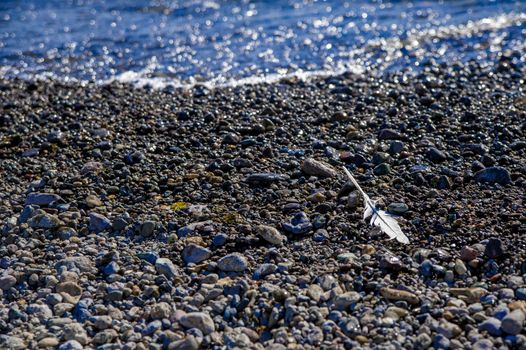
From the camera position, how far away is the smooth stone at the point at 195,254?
5691 millimetres

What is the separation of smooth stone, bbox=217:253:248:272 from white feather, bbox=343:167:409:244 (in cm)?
109

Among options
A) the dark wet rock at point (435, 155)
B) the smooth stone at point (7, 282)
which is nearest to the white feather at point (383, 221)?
the dark wet rock at point (435, 155)

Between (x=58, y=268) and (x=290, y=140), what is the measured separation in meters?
3.07

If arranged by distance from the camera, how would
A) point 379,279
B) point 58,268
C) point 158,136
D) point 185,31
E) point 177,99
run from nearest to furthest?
1. point 379,279
2. point 58,268
3. point 158,136
4. point 177,99
5. point 185,31

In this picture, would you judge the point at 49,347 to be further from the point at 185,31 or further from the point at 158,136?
the point at 185,31

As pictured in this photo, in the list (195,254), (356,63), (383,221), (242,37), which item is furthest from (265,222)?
(242,37)

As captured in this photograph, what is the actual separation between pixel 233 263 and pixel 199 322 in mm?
762

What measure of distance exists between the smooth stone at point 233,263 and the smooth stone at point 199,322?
65 centimetres

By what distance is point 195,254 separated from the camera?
225 inches

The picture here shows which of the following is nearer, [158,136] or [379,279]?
[379,279]

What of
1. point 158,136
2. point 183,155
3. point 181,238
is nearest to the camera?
point 181,238

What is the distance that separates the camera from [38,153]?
316 inches

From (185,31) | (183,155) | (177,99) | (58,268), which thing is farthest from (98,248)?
(185,31)

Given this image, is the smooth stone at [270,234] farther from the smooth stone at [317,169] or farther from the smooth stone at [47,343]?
the smooth stone at [47,343]
